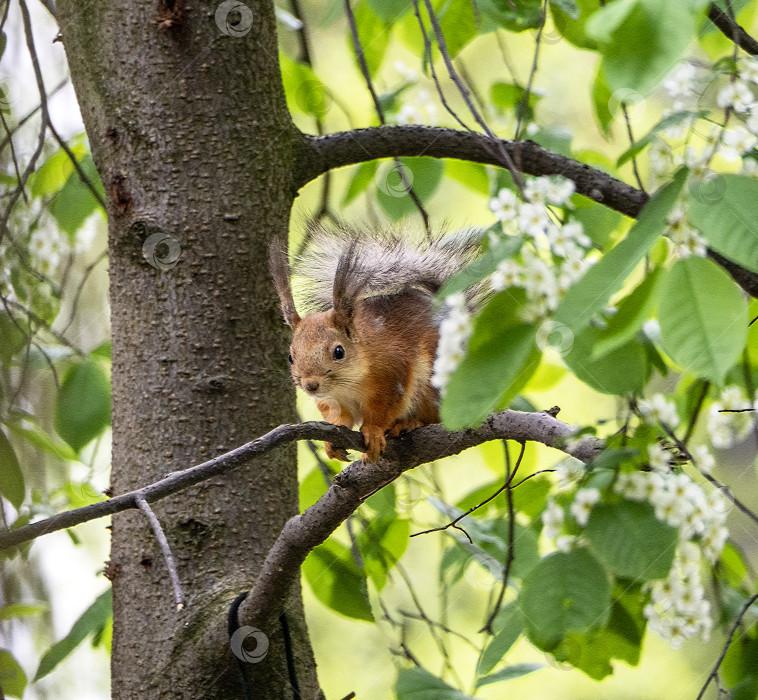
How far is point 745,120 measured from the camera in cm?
50

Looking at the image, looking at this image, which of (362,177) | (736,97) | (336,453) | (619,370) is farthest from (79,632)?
(736,97)

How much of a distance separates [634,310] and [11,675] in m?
0.87

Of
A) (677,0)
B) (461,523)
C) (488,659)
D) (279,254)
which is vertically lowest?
(488,659)

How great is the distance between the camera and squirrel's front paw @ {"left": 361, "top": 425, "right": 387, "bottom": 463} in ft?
2.79

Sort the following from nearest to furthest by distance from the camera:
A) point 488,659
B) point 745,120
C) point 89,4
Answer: point 745,120 < point 488,659 < point 89,4

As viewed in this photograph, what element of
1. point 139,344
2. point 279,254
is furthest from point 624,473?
point 139,344

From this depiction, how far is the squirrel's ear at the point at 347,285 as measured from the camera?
34.4 inches

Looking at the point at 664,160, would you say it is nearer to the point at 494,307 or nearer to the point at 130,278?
the point at 494,307

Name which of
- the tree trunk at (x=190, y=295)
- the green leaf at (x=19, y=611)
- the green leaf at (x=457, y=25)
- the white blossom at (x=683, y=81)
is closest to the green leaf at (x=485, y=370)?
the white blossom at (x=683, y=81)

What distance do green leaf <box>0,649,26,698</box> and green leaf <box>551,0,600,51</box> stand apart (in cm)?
92

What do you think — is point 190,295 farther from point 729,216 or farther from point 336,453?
point 729,216

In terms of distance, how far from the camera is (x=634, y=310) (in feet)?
1.18

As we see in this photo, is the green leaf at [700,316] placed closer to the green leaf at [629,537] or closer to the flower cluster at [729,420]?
the green leaf at [629,537]

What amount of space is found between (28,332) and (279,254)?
0.38m
